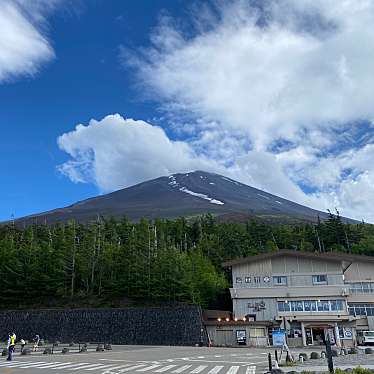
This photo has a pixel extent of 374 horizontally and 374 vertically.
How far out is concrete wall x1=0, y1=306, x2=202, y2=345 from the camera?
35.8 metres

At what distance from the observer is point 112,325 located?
37.0 metres

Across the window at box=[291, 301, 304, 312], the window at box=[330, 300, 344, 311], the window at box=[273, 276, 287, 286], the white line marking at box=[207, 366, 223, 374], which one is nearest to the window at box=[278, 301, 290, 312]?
the window at box=[291, 301, 304, 312]

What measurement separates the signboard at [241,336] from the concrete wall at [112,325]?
3.81m

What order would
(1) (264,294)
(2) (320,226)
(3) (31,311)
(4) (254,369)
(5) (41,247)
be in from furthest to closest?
(2) (320,226)
(5) (41,247)
(1) (264,294)
(3) (31,311)
(4) (254,369)

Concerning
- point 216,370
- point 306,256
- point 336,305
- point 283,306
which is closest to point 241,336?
point 283,306

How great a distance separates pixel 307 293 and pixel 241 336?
877 centimetres

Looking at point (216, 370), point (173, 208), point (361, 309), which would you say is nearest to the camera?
point (216, 370)

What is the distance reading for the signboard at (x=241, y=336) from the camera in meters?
36.9

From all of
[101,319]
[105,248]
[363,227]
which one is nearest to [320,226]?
[363,227]

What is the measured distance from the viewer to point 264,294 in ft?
139

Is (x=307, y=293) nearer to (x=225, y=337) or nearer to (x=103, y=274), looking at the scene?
(x=225, y=337)

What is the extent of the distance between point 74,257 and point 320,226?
38.0 metres

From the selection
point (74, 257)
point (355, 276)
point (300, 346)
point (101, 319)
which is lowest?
point (300, 346)

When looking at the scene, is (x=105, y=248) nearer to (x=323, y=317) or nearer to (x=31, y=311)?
(x=31, y=311)
